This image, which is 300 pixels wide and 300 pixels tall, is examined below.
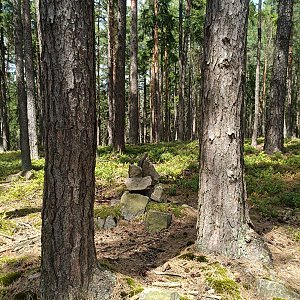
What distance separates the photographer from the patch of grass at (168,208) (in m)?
6.25

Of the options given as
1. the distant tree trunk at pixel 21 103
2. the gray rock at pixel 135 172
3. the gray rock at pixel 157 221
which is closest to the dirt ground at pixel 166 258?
the gray rock at pixel 157 221

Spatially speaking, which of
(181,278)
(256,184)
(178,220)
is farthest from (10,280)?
(256,184)

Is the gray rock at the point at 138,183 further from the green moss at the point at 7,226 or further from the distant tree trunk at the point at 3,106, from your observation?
the distant tree trunk at the point at 3,106

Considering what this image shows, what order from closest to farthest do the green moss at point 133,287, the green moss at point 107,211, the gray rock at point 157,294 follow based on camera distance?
1. the gray rock at point 157,294
2. the green moss at point 133,287
3. the green moss at point 107,211

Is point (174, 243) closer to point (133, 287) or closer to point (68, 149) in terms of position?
point (133, 287)

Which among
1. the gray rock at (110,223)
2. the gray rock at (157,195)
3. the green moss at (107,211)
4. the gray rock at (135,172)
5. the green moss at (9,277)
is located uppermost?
the gray rock at (135,172)

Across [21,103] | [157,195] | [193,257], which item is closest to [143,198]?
[157,195]

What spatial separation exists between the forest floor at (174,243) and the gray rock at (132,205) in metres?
0.18

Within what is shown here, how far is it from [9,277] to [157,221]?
265 centimetres

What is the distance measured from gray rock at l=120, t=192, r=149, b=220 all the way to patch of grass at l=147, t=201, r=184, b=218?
15 centimetres

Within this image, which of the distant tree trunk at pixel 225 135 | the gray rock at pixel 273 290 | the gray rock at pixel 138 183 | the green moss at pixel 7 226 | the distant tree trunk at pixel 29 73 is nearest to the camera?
the gray rock at pixel 273 290

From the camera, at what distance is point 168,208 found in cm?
641

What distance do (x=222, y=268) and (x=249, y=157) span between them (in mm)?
8207

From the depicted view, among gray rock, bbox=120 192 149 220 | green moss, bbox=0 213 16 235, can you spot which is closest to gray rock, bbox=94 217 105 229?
gray rock, bbox=120 192 149 220
